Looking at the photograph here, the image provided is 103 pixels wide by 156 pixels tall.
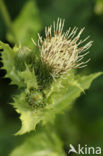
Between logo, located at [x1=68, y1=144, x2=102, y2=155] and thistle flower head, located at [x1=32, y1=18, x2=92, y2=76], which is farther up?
thistle flower head, located at [x1=32, y1=18, x2=92, y2=76]

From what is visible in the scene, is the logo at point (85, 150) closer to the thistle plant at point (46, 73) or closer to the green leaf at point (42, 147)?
the green leaf at point (42, 147)

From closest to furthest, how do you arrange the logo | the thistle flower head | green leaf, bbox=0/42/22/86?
1. the thistle flower head
2. green leaf, bbox=0/42/22/86
3. the logo

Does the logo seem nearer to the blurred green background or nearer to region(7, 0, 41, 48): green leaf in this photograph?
the blurred green background

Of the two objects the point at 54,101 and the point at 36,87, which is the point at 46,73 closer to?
the point at 36,87

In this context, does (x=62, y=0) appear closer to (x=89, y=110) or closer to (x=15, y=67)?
(x=89, y=110)

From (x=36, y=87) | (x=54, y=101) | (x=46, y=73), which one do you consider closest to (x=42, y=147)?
(x=54, y=101)

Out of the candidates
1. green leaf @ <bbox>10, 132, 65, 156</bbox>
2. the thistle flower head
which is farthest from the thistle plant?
green leaf @ <bbox>10, 132, 65, 156</bbox>
